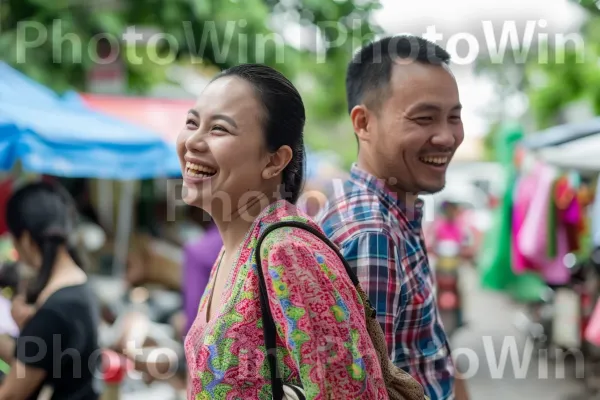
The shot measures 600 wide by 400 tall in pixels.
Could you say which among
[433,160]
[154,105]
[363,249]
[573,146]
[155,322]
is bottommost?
[155,322]

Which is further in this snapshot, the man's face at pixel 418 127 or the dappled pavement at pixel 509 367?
the dappled pavement at pixel 509 367

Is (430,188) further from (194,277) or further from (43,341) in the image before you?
(194,277)

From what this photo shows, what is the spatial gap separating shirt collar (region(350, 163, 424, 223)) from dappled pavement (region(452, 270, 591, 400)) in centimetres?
492

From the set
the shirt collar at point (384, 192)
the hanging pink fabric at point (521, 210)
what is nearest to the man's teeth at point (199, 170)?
the shirt collar at point (384, 192)

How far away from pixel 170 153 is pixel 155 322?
164 cm

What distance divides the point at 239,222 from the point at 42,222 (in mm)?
1625

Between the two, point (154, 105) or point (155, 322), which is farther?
point (154, 105)

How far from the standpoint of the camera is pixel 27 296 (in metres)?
3.33

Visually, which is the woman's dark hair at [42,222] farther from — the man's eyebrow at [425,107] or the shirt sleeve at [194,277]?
the man's eyebrow at [425,107]

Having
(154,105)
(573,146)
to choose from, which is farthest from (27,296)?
(154,105)

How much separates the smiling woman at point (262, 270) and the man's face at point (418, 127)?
42cm

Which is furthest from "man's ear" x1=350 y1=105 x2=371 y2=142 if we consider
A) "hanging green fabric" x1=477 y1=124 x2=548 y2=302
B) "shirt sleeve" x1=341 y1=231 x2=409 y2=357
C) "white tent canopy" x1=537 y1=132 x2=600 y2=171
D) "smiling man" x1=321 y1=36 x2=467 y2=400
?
"hanging green fabric" x1=477 y1=124 x2=548 y2=302

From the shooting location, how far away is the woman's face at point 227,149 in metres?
Answer: 1.96

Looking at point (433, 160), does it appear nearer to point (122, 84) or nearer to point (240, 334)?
point (240, 334)
